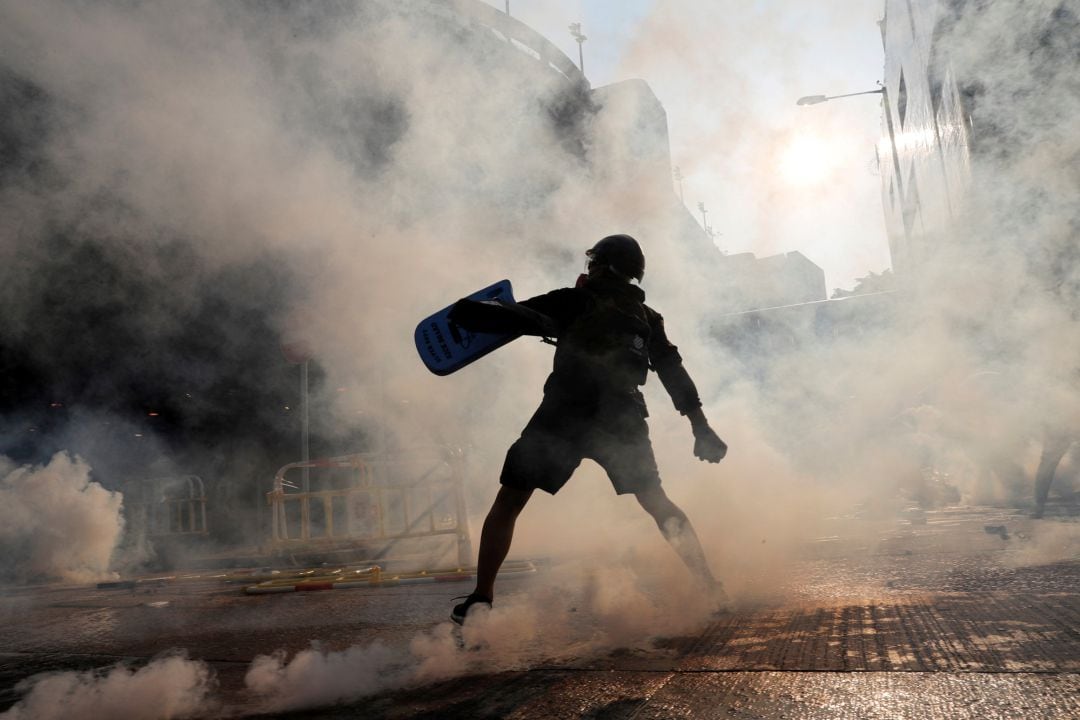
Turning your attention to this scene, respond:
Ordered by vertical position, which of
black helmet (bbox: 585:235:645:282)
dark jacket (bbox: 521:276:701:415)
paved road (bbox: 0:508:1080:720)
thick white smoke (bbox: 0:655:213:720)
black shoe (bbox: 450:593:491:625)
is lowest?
paved road (bbox: 0:508:1080:720)

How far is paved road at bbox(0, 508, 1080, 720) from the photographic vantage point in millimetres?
1716

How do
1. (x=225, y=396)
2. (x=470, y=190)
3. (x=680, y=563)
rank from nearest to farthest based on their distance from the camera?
(x=680, y=563)
(x=470, y=190)
(x=225, y=396)

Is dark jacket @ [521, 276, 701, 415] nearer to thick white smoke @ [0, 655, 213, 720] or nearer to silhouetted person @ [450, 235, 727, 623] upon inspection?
silhouetted person @ [450, 235, 727, 623]

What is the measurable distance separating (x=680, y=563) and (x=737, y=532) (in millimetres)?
1123

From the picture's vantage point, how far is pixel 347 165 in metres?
6.66

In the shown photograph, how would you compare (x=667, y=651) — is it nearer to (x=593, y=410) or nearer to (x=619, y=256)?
(x=593, y=410)

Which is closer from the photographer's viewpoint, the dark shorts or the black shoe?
the black shoe

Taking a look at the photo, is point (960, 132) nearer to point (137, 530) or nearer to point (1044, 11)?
point (1044, 11)

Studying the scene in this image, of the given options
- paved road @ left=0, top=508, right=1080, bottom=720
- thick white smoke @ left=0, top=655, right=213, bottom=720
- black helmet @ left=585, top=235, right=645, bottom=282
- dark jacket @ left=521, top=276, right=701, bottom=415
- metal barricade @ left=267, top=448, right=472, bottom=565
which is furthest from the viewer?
metal barricade @ left=267, top=448, right=472, bottom=565

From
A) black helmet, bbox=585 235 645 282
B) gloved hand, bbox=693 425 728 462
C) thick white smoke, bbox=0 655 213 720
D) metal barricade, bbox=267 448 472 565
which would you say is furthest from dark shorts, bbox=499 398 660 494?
metal barricade, bbox=267 448 472 565

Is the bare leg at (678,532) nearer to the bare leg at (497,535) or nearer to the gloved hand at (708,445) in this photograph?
the gloved hand at (708,445)

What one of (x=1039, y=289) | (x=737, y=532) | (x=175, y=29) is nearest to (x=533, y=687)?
(x=737, y=532)

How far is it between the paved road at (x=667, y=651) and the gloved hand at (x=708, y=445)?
0.54m

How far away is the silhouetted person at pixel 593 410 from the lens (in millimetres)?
2561
